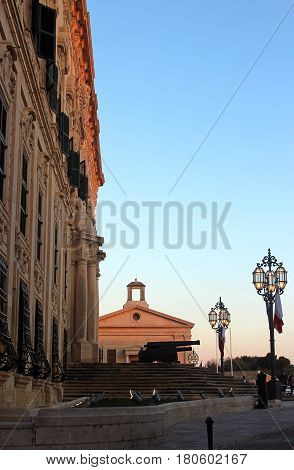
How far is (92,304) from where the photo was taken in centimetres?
3878

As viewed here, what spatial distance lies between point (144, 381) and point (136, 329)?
158ft

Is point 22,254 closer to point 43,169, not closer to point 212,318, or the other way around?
point 43,169

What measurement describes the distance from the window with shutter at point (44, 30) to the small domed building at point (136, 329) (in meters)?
58.6

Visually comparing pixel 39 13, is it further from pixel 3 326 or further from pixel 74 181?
pixel 74 181

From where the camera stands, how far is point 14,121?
621 inches

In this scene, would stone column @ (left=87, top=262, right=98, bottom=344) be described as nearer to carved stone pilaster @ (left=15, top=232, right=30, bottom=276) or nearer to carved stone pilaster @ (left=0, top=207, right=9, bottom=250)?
carved stone pilaster @ (left=15, top=232, right=30, bottom=276)

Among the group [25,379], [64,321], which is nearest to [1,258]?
[25,379]

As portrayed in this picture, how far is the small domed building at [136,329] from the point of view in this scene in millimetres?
75812

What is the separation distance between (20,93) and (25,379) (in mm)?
6911

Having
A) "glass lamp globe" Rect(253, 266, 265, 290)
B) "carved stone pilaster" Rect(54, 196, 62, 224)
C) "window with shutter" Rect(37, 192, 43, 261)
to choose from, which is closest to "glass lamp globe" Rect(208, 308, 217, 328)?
"glass lamp globe" Rect(253, 266, 265, 290)

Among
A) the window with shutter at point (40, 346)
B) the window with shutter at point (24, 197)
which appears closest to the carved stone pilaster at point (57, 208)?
the window with shutter at point (40, 346)

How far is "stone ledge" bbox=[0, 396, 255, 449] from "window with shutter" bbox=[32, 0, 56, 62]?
1080 centimetres

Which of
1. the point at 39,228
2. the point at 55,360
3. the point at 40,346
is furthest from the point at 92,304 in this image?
the point at 40,346

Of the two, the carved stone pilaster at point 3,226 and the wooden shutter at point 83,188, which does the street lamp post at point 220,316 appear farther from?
the carved stone pilaster at point 3,226
